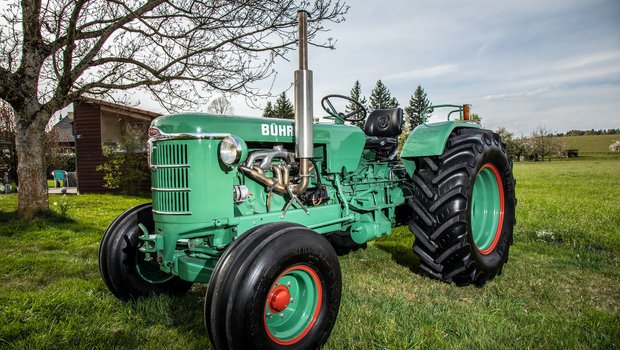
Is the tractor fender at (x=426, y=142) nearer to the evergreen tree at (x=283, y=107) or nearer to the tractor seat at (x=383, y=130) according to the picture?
the tractor seat at (x=383, y=130)

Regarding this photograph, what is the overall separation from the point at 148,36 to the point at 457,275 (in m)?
7.25

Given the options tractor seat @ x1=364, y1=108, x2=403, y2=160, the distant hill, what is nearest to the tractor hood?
tractor seat @ x1=364, y1=108, x2=403, y2=160

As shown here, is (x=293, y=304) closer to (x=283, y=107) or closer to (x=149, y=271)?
(x=149, y=271)

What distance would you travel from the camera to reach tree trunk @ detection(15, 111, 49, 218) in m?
7.51

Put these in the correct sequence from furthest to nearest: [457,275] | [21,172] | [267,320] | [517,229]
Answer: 1. [21,172]
2. [517,229]
3. [457,275]
4. [267,320]

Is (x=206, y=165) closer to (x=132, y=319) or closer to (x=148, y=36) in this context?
(x=132, y=319)

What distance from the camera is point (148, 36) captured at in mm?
7930

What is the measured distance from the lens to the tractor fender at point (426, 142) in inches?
144

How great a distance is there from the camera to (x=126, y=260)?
10.1ft

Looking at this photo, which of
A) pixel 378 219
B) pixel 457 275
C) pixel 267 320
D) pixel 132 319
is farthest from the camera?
pixel 378 219

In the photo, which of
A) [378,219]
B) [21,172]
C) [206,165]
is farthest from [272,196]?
[21,172]

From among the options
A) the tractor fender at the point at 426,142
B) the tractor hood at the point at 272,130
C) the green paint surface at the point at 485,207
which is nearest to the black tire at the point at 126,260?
the tractor hood at the point at 272,130

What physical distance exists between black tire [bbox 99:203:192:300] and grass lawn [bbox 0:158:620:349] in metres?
0.13

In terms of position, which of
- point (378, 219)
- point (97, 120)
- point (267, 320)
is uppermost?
point (97, 120)
